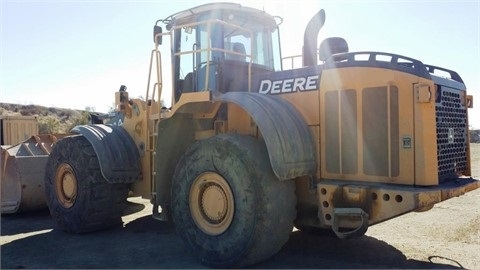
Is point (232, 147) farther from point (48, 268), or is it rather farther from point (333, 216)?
point (48, 268)

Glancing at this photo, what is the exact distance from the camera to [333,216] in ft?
14.6

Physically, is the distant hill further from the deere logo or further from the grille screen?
the grille screen

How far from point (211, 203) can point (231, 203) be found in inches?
12.0

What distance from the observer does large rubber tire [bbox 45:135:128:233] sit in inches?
250

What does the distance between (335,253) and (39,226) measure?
4.70 meters

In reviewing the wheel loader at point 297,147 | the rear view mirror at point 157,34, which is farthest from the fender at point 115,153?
the rear view mirror at point 157,34

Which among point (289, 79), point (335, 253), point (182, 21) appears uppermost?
point (182, 21)

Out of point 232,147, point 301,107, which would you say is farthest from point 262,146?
point 301,107

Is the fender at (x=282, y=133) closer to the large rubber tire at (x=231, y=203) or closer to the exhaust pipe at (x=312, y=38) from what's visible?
the large rubber tire at (x=231, y=203)

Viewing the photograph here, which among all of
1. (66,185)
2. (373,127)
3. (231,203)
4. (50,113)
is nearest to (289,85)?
(373,127)

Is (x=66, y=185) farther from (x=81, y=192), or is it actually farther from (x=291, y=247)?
(x=291, y=247)

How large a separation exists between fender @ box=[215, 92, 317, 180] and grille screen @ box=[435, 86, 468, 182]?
1305 millimetres

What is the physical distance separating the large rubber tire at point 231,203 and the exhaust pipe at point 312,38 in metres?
1.71

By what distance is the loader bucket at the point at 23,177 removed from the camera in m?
8.00
